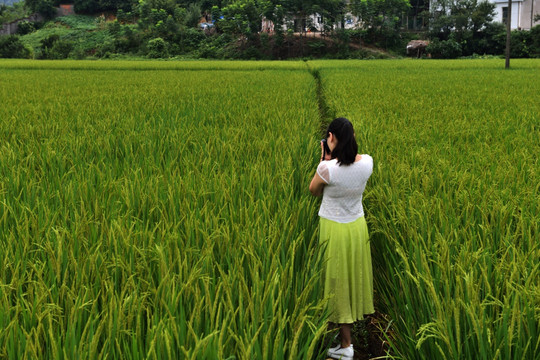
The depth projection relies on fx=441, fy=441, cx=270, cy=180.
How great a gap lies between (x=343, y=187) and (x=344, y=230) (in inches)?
6.9

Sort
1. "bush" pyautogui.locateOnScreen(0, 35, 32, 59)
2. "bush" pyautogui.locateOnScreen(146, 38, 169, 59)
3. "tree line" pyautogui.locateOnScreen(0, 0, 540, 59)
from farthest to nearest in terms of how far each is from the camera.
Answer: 1. "bush" pyautogui.locateOnScreen(0, 35, 32, 59)
2. "bush" pyautogui.locateOnScreen(146, 38, 169, 59)
3. "tree line" pyautogui.locateOnScreen(0, 0, 540, 59)

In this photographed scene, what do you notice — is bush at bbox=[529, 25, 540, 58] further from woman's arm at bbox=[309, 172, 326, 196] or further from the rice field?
woman's arm at bbox=[309, 172, 326, 196]

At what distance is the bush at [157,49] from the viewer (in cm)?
3622

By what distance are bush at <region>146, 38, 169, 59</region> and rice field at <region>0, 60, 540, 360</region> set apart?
1308 inches

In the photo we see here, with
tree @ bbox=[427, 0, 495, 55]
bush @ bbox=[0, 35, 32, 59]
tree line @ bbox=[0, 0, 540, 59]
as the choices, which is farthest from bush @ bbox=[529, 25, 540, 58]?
bush @ bbox=[0, 35, 32, 59]

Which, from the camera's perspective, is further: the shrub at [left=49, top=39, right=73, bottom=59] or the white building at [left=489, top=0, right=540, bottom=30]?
the shrub at [left=49, top=39, right=73, bottom=59]

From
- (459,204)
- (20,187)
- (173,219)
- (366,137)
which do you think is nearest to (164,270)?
(173,219)

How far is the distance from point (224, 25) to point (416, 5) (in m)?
18.9

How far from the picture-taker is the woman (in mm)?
1759

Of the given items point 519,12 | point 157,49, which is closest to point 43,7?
point 157,49

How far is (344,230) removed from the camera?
5.91 feet

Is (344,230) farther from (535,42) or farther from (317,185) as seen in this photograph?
(535,42)

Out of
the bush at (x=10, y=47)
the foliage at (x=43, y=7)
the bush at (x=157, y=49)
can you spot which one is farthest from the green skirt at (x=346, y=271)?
the foliage at (x=43, y=7)

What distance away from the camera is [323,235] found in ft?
6.06
